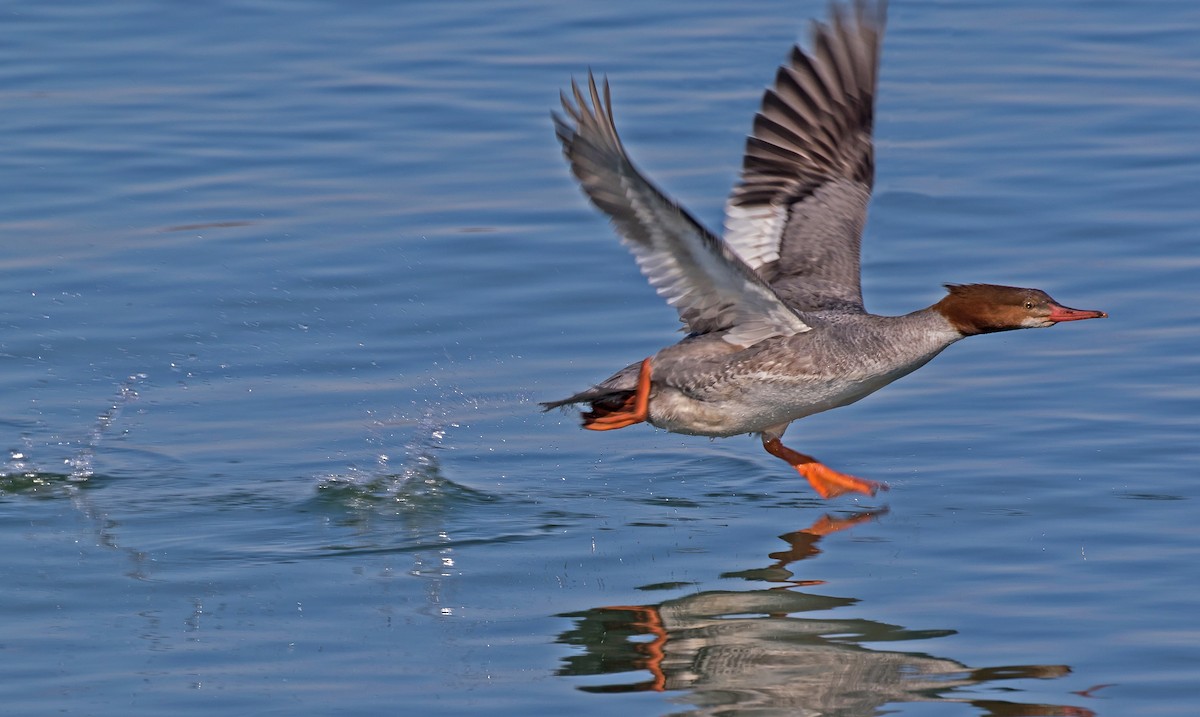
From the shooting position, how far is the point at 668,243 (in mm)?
6109

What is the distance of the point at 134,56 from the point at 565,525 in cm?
737

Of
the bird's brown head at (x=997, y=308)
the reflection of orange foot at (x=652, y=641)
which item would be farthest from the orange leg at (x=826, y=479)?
the reflection of orange foot at (x=652, y=641)

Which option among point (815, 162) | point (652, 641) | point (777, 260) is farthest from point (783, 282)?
point (652, 641)

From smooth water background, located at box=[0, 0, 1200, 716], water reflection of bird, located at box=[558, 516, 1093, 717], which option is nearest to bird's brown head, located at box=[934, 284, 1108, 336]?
smooth water background, located at box=[0, 0, 1200, 716]

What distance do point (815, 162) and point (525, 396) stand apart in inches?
61.9

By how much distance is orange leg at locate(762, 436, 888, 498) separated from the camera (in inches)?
266

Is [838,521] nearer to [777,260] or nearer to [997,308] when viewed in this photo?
[997,308]

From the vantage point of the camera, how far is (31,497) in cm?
685

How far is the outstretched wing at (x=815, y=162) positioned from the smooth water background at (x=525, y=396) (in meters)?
0.78

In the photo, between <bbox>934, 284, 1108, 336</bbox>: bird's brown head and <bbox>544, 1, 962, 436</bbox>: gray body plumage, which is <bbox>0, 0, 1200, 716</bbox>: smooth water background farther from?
<bbox>934, 284, 1108, 336</bbox>: bird's brown head

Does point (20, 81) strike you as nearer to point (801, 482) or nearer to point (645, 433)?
point (645, 433)

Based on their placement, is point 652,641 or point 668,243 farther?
point 668,243

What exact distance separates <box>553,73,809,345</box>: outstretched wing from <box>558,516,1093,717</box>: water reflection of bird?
1098 mm

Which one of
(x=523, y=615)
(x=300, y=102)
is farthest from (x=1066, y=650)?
(x=300, y=102)
